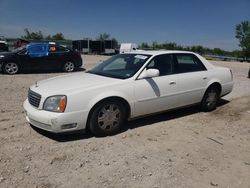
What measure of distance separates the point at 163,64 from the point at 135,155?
7.65 feet

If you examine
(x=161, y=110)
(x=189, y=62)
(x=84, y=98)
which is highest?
(x=189, y=62)

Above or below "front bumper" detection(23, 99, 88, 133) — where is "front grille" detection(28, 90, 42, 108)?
above

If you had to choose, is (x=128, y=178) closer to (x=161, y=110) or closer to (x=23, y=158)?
(x=23, y=158)

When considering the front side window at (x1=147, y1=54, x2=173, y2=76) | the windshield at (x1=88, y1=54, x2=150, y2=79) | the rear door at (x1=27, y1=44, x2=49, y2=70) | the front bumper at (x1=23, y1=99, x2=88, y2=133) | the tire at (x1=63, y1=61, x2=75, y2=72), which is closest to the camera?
the front bumper at (x1=23, y1=99, x2=88, y2=133)

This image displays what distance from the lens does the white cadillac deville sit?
4688mm

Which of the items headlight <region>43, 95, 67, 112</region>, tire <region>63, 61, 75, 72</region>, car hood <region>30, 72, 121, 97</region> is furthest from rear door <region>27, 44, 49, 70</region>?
headlight <region>43, 95, 67, 112</region>

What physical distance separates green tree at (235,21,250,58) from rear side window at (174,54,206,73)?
71.6 metres

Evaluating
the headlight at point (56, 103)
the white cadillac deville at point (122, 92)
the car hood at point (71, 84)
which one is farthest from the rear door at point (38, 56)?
the headlight at point (56, 103)

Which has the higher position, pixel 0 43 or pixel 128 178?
pixel 0 43

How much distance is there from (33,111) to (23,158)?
94cm

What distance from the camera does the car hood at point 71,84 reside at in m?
4.81

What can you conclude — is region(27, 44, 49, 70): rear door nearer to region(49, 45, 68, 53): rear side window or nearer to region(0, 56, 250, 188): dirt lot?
region(49, 45, 68, 53): rear side window

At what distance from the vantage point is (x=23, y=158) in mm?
4148

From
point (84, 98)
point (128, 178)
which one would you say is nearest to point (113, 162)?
point (128, 178)
